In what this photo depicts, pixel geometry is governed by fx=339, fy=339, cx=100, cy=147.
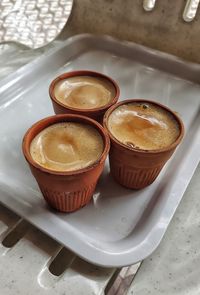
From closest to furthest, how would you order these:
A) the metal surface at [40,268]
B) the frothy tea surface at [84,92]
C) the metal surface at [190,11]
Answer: the metal surface at [40,268] < the frothy tea surface at [84,92] < the metal surface at [190,11]

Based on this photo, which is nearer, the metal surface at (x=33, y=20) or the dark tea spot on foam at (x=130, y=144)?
the dark tea spot on foam at (x=130, y=144)

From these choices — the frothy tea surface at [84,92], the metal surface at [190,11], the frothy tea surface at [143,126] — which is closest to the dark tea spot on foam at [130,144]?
the frothy tea surface at [143,126]

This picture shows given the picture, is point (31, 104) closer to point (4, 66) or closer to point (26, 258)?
point (4, 66)

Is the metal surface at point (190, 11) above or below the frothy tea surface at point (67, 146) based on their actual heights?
above

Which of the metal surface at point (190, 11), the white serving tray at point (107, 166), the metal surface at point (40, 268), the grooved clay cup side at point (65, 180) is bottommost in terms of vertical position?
the metal surface at point (40, 268)

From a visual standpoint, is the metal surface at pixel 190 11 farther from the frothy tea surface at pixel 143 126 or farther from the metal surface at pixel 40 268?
the metal surface at pixel 40 268

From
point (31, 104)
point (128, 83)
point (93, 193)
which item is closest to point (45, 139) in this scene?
point (93, 193)

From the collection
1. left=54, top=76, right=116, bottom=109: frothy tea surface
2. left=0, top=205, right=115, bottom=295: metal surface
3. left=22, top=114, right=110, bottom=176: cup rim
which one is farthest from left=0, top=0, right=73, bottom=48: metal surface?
left=0, top=205, right=115, bottom=295: metal surface
